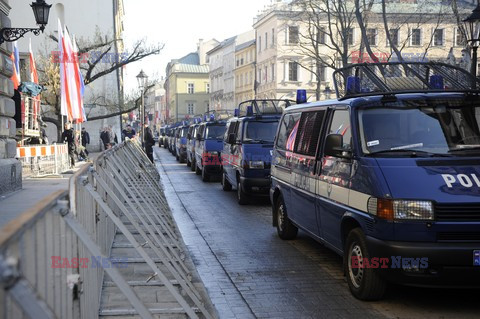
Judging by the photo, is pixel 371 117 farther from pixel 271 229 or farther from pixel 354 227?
pixel 271 229

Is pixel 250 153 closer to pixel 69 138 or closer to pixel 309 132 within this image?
pixel 309 132

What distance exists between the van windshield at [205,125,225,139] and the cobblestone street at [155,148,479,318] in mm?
9795

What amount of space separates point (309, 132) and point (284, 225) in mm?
1858

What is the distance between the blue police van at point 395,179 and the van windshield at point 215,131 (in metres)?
12.8

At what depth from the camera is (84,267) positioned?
387 centimetres

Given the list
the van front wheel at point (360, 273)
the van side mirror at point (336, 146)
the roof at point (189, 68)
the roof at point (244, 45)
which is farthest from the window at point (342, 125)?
the roof at point (189, 68)

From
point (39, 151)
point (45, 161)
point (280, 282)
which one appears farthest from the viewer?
point (45, 161)

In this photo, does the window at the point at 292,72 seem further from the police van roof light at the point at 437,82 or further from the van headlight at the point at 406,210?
the van headlight at the point at 406,210

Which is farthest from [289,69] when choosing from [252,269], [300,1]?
[252,269]

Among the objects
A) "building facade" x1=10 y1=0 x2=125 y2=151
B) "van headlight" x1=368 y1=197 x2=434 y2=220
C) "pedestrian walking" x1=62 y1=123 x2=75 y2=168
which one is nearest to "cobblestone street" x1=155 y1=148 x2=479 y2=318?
"van headlight" x1=368 y1=197 x2=434 y2=220

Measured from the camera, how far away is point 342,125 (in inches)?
263

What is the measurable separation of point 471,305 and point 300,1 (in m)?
30.8

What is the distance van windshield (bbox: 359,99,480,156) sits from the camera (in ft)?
19.4

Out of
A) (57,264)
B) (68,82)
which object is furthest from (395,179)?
(68,82)
